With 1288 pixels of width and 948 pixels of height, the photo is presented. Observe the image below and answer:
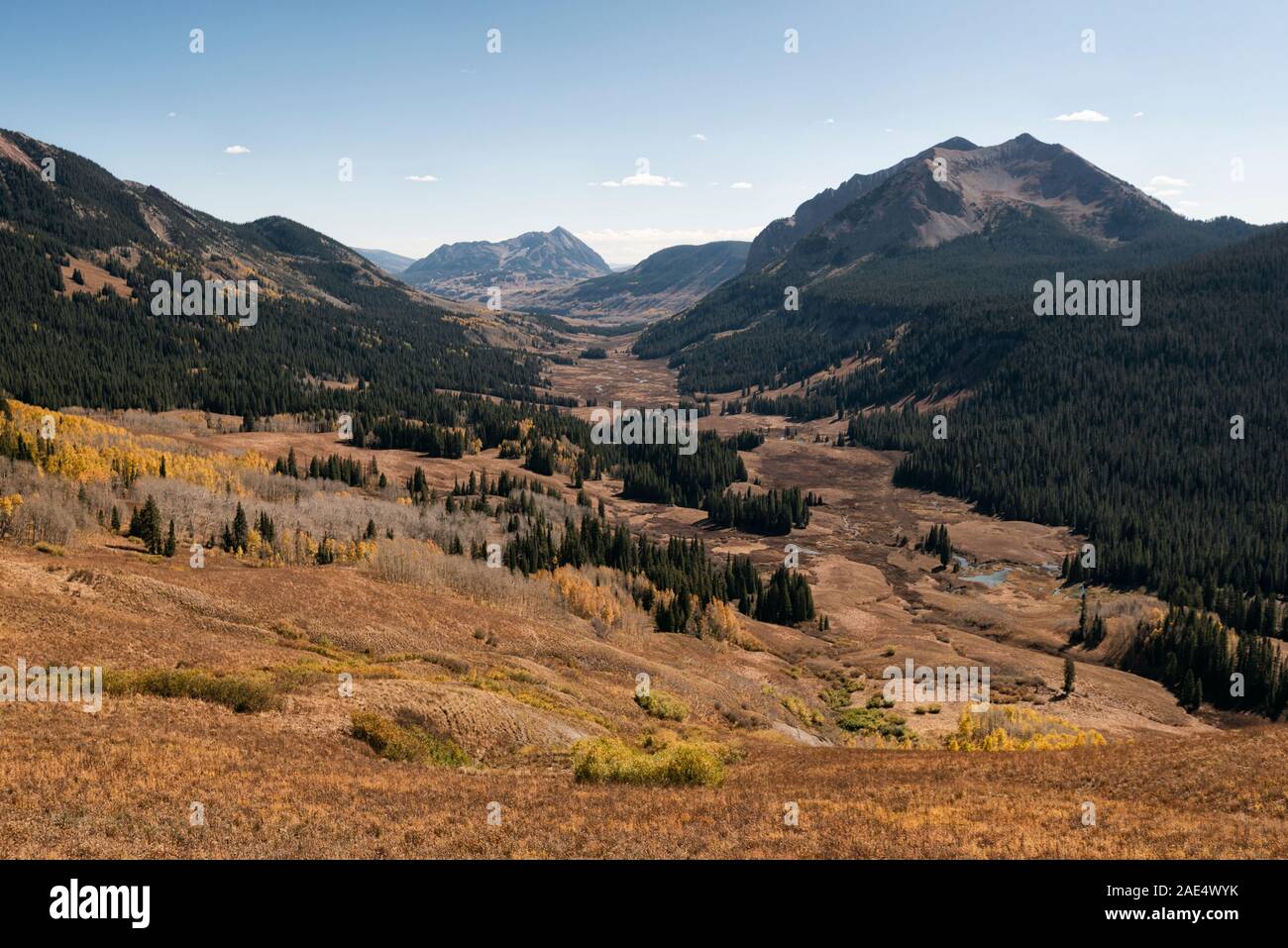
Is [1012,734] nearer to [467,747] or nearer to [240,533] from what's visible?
[467,747]

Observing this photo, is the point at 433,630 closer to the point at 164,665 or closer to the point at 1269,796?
the point at 164,665

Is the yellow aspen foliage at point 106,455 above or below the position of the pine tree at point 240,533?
above

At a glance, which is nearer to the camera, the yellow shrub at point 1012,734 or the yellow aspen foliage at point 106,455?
the yellow shrub at point 1012,734

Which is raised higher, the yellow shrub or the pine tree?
the pine tree

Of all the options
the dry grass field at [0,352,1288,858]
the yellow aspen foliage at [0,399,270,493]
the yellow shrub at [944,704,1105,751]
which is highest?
the yellow aspen foliage at [0,399,270,493]

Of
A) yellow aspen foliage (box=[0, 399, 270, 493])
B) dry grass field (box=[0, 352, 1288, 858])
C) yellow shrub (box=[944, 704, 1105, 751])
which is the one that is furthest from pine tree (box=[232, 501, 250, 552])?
yellow shrub (box=[944, 704, 1105, 751])

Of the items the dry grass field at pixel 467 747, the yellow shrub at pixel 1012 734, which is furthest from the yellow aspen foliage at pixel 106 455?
the yellow shrub at pixel 1012 734

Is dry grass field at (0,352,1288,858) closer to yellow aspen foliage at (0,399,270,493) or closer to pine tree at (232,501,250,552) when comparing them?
pine tree at (232,501,250,552)

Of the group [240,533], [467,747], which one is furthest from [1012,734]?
[240,533]

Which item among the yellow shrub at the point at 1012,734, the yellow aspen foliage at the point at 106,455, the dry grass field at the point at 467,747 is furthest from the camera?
the yellow aspen foliage at the point at 106,455

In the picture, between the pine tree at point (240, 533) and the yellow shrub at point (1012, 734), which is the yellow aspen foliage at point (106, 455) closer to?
the pine tree at point (240, 533)
